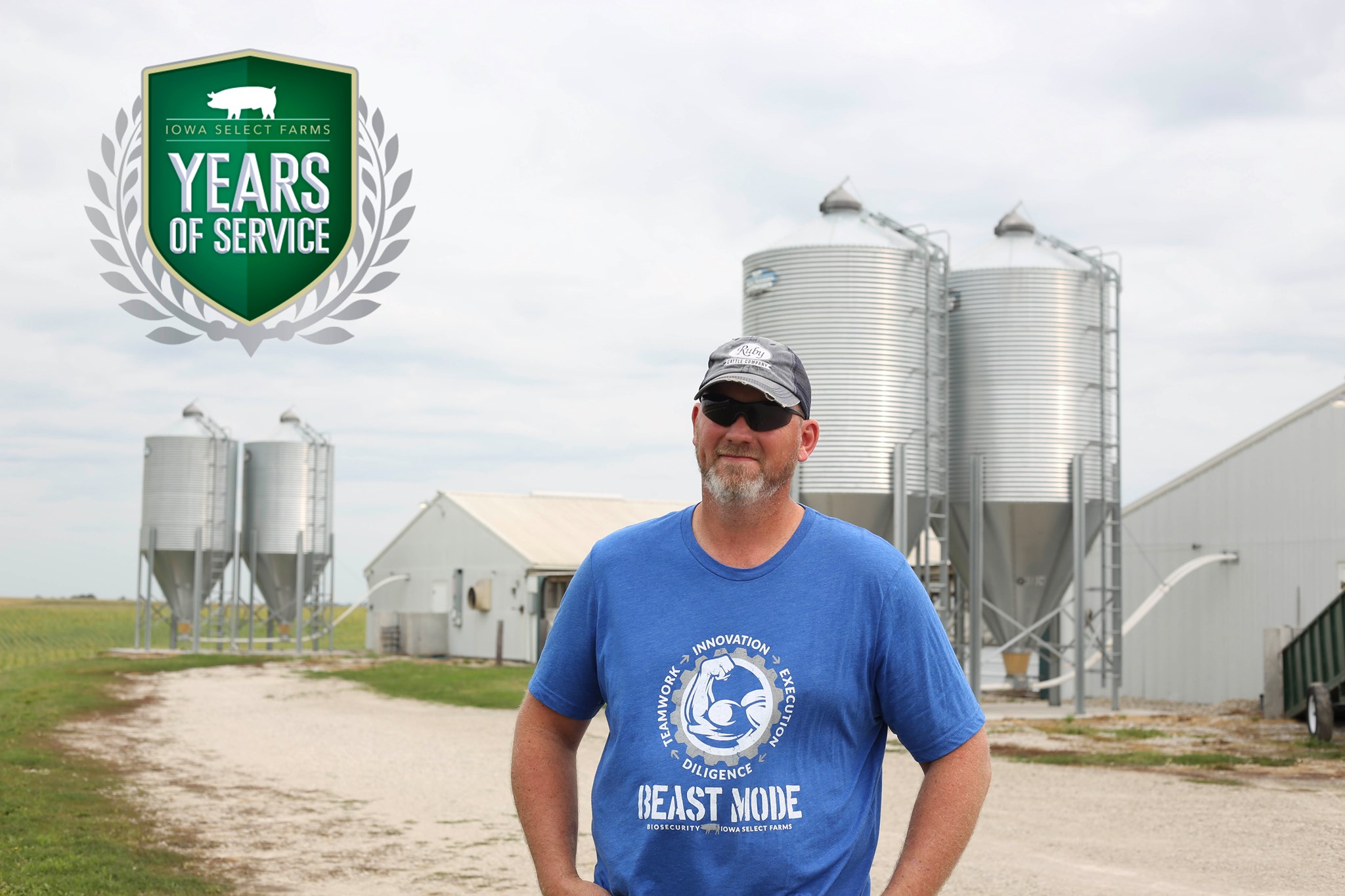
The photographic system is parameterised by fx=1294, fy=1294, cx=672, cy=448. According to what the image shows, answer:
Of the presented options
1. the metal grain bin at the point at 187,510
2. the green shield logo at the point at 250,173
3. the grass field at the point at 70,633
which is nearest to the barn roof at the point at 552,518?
the metal grain bin at the point at 187,510

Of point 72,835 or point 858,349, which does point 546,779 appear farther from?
point 858,349

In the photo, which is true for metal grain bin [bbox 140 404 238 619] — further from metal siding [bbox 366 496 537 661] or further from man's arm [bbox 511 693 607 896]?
man's arm [bbox 511 693 607 896]

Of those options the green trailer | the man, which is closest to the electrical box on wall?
the green trailer

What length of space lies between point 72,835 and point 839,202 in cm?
1688

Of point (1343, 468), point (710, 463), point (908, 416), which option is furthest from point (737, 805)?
point (1343, 468)

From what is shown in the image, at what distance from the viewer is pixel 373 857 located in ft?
32.9

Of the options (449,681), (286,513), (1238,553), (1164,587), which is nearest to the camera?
(1238,553)

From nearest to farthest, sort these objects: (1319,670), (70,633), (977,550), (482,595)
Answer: (1319,670) < (977,550) < (482,595) < (70,633)

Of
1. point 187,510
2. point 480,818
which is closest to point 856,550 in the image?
point 480,818

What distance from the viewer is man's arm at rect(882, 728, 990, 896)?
285cm

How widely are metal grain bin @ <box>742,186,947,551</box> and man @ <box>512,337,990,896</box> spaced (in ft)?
60.7

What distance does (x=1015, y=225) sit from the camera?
2466 centimetres

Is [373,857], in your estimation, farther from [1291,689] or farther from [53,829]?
[1291,689]

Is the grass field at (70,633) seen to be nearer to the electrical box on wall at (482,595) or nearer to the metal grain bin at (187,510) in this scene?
the metal grain bin at (187,510)
